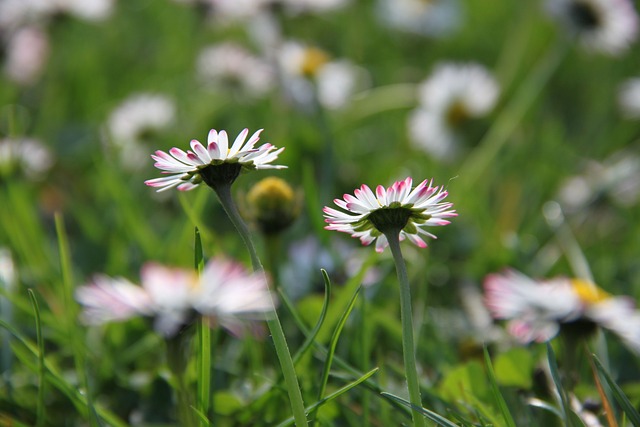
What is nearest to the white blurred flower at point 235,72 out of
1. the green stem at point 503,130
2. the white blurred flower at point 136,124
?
the white blurred flower at point 136,124

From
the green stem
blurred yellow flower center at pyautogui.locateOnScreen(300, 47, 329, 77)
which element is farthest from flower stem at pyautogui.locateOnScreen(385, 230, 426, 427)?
blurred yellow flower center at pyautogui.locateOnScreen(300, 47, 329, 77)

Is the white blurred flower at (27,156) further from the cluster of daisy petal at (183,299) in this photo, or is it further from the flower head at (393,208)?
the flower head at (393,208)

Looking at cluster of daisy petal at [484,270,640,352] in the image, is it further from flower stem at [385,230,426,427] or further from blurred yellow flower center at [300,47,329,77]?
blurred yellow flower center at [300,47,329,77]

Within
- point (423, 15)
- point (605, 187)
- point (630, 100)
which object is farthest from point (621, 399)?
point (423, 15)

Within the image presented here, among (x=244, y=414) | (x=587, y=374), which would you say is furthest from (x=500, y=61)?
(x=244, y=414)

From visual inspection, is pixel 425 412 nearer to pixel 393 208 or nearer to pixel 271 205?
pixel 393 208

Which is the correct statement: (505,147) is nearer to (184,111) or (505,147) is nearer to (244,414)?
(184,111)
